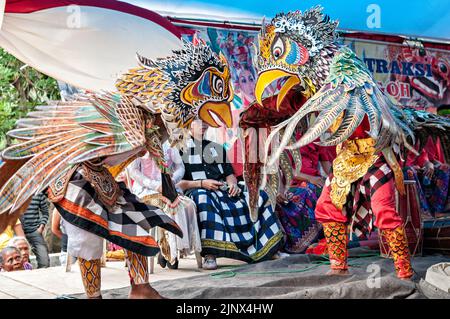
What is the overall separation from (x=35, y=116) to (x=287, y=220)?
296cm

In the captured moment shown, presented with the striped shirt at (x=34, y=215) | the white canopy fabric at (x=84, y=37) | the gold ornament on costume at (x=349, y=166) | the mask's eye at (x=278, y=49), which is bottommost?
the striped shirt at (x=34, y=215)

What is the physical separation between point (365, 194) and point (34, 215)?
2.85 m

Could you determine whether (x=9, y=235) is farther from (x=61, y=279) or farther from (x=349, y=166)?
(x=349, y=166)

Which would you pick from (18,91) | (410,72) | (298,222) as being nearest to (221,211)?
(298,222)

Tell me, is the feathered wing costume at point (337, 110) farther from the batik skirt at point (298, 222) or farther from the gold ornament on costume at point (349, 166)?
the batik skirt at point (298, 222)

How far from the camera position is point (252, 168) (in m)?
5.05

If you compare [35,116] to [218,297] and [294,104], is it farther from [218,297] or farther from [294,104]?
[294,104]

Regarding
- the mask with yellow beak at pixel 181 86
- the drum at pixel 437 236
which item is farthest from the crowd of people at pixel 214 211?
the mask with yellow beak at pixel 181 86

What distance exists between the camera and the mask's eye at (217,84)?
14.6 feet

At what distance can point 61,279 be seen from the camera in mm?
5117

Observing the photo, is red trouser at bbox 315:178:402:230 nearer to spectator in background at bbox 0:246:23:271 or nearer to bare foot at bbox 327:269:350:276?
bare foot at bbox 327:269:350:276

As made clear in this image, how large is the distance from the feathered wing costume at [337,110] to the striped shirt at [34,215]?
238 centimetres

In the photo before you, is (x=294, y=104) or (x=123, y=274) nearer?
(x=294, y=104)
